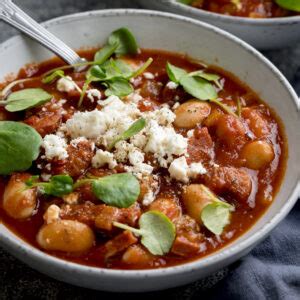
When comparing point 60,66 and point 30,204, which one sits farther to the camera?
point 60,66

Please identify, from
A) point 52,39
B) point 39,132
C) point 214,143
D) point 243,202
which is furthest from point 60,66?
point 243,202

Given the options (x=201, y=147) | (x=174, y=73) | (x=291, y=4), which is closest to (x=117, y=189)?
(x=201, y=147)

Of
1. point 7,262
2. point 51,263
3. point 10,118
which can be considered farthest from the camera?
point 10,118

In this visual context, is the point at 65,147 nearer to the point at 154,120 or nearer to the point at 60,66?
the point at 154,120

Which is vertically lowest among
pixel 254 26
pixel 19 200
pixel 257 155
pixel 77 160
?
pixel 19 200

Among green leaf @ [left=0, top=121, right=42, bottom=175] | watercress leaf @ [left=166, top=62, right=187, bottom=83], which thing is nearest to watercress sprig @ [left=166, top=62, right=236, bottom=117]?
watercress leaf @ [left=166, top=62, right=187, bottom=83]

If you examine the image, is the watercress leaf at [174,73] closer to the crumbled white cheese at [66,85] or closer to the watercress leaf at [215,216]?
the crumbled white cheese at [66,85]

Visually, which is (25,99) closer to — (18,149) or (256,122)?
(18,149)
